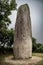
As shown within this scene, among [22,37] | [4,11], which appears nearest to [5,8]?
[4,11]

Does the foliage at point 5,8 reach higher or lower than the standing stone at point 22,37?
higher

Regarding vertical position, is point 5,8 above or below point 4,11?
above

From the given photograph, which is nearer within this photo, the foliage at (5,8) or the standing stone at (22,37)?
the standing stone at (22,37)

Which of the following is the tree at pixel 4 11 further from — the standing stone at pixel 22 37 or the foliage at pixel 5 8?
the standing stone at pixel 22 37

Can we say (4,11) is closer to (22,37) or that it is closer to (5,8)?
(5,8)

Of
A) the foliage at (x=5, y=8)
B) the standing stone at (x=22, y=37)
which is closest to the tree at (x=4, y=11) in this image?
the foliage at (x=5, y=8)

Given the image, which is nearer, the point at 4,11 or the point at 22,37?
the point at 22,37

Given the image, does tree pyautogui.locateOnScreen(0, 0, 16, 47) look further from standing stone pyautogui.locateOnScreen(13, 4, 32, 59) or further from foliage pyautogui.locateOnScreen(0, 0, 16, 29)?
standing stone pyautogui.locateOnScreen(13, 4, 32, 59)

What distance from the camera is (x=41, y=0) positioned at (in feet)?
41.6

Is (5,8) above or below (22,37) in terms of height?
above

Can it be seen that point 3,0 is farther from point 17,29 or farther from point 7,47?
point 7,47

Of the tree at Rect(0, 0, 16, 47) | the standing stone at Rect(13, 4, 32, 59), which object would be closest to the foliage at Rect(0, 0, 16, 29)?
the tree at Rect(0, 0, 16, 47)

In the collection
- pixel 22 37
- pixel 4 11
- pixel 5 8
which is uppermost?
pixel 5 8

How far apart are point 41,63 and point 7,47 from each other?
3142mm
